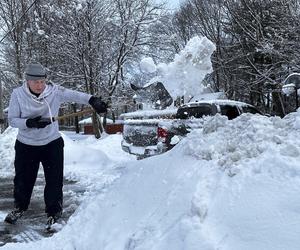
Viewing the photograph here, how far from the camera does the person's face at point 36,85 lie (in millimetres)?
6176

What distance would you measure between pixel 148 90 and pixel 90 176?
15807 millimetres

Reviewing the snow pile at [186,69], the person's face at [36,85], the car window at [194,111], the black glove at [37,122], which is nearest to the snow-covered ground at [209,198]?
the black glove at [37,122]

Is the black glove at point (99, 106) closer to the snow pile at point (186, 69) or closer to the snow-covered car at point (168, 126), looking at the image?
the snow-covered car at point (168, 126)

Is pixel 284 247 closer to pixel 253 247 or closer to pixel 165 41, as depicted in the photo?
pixel 253 247

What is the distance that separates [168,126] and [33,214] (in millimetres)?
3977

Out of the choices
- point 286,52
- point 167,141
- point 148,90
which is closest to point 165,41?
point 148,90

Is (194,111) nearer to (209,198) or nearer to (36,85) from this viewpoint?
(36,85)

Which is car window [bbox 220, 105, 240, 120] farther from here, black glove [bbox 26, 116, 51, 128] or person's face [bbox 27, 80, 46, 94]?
black glove [bbox 26, 116, 51, 128]

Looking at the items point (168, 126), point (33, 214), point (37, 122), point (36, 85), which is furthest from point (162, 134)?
point (37, 122)

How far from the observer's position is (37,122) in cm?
598

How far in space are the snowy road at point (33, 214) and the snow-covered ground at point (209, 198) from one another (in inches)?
17.4

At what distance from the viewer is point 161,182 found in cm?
436

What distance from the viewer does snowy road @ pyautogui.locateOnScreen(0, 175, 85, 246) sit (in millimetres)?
5699

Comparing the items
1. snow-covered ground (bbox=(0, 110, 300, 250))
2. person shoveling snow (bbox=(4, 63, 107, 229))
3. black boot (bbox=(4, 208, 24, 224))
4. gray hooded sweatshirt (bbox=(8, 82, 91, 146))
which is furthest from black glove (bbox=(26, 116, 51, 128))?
snow-covered ground (bbox=(0, 110, 300, 250))
